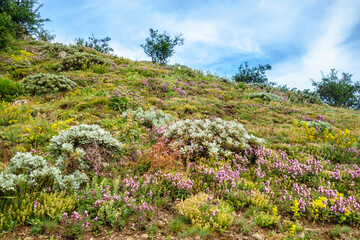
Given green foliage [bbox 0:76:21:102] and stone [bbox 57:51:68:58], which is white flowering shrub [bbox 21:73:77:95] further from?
stone [bbox 57:51:68:58]

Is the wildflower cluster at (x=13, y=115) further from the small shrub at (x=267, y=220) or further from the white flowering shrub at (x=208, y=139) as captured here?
the small shrub at (x=267, y=220)

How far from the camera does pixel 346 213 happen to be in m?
3.97

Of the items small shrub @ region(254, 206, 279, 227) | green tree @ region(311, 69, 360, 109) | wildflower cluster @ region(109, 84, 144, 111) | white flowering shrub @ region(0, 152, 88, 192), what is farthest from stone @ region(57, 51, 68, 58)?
green tree @ region(311, 69, 360, 109)

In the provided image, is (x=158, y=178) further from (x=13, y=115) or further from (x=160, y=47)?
(x=160, y=47)

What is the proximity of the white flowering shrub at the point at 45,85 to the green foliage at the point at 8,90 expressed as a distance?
0.45 meters

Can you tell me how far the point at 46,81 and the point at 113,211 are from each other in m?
9.54

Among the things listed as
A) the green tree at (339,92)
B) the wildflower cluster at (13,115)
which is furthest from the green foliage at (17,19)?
the green tree at (339,92)

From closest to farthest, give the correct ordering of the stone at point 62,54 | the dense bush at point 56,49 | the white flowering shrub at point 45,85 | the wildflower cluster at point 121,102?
the wildflower cluster at point 121,102 → the white flowering shrub at point 45,85 → the stone at point 62,54 → the dense bush at point 56,49

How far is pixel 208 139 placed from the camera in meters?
6.17

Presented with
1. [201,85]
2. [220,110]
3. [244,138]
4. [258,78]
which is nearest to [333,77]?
[258,78]

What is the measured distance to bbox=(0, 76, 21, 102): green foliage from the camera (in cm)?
880

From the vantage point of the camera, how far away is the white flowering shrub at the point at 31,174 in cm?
339

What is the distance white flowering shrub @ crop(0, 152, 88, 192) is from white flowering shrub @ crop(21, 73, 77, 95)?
743 cm

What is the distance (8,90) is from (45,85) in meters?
1.47
